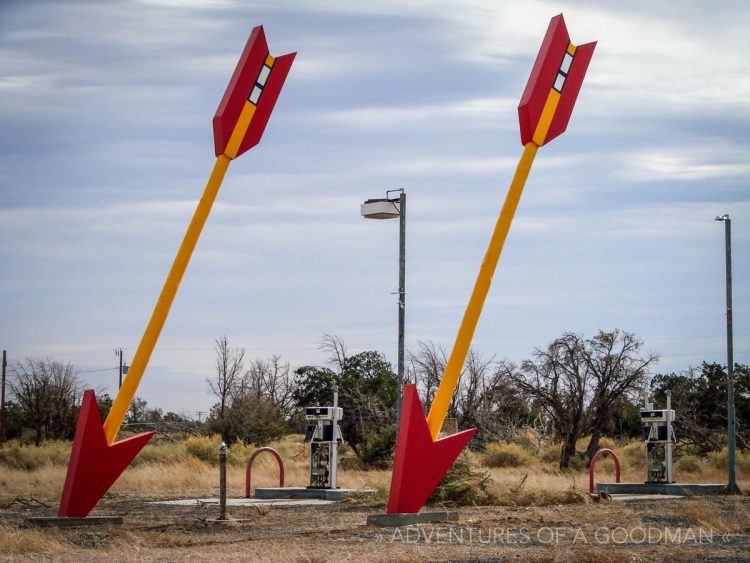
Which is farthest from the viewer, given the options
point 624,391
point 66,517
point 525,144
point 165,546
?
point 624,391

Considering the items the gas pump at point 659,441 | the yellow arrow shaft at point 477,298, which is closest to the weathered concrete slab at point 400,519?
the yellow arrow shaft at point 477,298

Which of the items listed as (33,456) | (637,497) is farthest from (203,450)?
(637,497)

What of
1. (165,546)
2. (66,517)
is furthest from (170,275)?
(165,546)

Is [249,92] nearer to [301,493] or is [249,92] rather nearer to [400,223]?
[400,223]

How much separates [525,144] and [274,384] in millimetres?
39764

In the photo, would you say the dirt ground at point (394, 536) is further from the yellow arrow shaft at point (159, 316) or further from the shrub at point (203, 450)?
the shrub at point (203, 450)

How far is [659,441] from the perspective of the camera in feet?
84.5

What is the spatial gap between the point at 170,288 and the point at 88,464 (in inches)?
120

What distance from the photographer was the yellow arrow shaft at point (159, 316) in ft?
56.7

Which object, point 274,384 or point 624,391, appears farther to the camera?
point 274,384

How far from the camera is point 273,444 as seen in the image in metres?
41.0

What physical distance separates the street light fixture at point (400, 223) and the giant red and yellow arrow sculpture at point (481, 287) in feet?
12.9

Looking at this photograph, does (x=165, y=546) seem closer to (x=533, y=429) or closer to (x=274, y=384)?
(x=533, y=429)

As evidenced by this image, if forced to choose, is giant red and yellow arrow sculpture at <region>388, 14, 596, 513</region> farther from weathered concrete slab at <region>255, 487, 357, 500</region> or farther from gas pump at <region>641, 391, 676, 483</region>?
gas pump at <region>641, 391, 676, 483</region>
